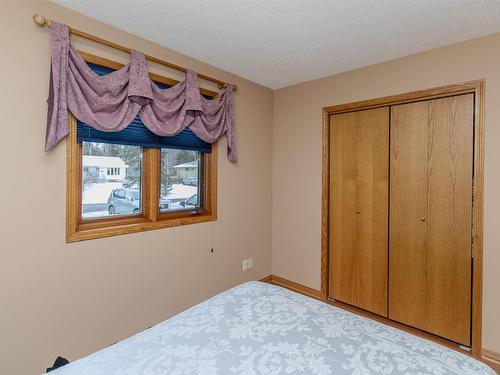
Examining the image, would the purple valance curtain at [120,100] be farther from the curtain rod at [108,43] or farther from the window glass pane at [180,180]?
the window glass pane at [180,180]

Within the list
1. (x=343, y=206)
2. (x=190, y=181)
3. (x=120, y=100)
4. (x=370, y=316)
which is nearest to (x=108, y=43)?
(x=120, y=100)

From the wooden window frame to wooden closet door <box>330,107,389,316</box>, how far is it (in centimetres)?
130

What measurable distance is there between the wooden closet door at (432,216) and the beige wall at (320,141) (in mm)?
135

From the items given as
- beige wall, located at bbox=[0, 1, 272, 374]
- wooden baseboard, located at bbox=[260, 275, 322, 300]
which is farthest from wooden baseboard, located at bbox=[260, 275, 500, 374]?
beige wall, located at bbox=[0, 1, 272, 374]

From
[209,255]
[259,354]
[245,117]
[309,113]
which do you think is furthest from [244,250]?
[259,354]

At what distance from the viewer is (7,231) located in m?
1.58

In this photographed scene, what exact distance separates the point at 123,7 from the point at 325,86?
198 cm

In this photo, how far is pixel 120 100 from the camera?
1931 millimetres

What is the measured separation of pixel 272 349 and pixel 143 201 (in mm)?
1639

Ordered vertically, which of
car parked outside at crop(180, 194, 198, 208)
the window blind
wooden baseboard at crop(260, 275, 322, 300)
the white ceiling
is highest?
the white ceiling

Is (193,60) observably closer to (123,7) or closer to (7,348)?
(123,7)

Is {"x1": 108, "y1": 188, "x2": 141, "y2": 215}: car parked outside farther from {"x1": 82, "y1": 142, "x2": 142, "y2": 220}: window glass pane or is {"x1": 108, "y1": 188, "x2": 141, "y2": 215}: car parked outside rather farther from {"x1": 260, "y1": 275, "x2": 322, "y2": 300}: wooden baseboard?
{"x1": 260, "y1": 275, "x2": 322, "y2": 300}: wooden baseboard

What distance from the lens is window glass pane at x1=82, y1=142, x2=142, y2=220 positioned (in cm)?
200

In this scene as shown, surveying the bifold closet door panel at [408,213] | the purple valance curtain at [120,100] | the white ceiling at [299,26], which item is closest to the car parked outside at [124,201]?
the purple valance curtain at [120,100]
